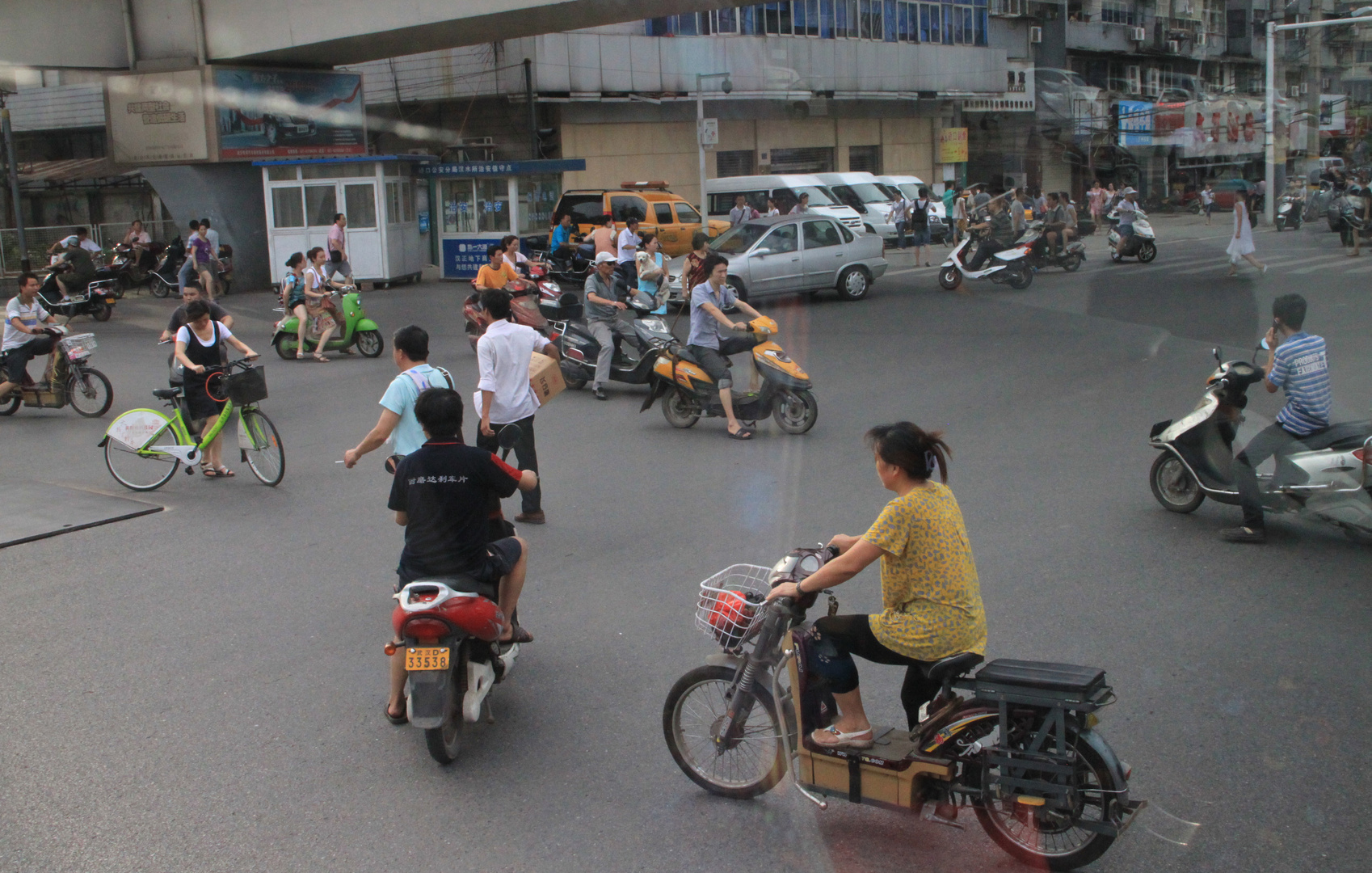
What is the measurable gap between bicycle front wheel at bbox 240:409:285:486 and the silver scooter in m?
6.48

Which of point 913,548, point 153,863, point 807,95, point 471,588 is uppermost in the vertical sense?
point 807,95

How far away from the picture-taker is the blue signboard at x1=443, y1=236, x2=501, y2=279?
26.0 metres

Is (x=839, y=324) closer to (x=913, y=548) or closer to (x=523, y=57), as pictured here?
(x=913, y=548)

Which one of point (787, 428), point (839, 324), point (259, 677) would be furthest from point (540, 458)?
point (839, 324)

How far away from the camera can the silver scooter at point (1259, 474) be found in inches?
266

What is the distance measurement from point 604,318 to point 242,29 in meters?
15.1

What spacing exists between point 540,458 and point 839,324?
29.2ft

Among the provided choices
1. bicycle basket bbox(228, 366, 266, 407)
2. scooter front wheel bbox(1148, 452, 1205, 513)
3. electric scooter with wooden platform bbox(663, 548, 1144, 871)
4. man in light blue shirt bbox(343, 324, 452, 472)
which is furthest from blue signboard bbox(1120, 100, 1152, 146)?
electric scooter with wooden platform bbox(663, 548, 1144, 871)


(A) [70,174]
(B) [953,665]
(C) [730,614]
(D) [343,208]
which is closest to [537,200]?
(D) [343,208]

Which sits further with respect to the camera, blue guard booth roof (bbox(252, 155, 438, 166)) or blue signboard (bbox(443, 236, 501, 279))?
blue signboard (bbox(443, 236, 501, 279))

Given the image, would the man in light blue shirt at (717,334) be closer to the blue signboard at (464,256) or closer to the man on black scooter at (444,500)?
the man on black scooter at (444,500)

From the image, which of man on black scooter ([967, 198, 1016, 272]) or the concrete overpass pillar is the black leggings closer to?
man on black scooter ([967, 198, 1016, 272])

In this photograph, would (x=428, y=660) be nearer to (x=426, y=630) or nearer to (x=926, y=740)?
(x=426, y=630)

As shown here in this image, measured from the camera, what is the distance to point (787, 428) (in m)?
10.6
